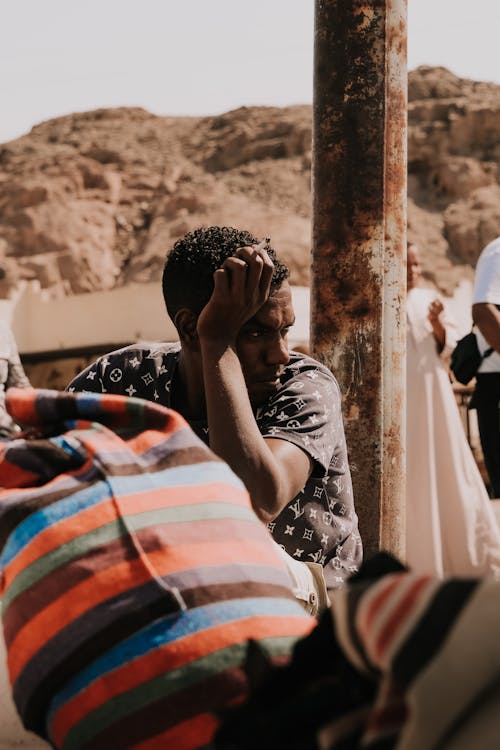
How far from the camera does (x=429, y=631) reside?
950mm

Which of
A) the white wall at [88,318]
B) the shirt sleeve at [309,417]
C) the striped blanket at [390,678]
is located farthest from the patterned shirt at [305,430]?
the white wall at [88,318]

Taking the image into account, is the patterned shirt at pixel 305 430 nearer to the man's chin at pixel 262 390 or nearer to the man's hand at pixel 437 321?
the man's chin at pixel 262 390

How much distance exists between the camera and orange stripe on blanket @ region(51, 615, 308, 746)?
133cm

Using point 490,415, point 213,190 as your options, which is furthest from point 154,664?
point 213,190

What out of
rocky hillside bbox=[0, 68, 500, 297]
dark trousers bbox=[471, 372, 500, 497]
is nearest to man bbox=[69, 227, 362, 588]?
dark trousers bbox=[471, 372, 500, 497]

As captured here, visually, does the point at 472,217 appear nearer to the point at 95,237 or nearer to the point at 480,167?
the point at 480,167

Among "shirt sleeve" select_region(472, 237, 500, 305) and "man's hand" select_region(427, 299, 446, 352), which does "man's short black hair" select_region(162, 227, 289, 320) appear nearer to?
"shirt sleeve" select_region(472, 237, 500, 305)

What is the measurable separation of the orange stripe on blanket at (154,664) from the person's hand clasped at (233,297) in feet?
3.13

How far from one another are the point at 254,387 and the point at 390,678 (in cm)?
153

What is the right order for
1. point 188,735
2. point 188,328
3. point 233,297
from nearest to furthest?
point 188,735 → point 233,297 → point 188,328

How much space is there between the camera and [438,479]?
5812 millimetres

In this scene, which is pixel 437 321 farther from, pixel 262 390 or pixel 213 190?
pixel 213 190

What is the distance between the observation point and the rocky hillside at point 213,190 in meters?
34.2

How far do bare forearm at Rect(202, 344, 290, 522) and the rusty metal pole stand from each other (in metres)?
1.17
